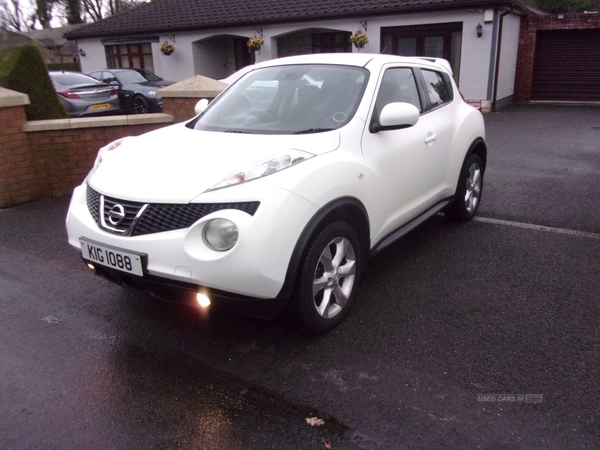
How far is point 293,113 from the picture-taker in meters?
3.85

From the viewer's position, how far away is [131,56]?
76.3 feet

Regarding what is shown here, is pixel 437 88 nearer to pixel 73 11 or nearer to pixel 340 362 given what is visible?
pixel 340 362

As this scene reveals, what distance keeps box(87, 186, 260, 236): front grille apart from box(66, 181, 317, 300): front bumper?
0.04 meters

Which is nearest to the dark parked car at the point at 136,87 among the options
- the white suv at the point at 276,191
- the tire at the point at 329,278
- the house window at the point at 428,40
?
the house window at the point at 428,40

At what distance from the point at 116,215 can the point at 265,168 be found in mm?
929

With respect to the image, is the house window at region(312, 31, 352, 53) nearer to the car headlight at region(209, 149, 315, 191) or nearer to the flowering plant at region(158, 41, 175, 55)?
the flowering plant at region(158, 41, 175, 55)

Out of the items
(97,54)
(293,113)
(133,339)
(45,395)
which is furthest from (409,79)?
(97,54)

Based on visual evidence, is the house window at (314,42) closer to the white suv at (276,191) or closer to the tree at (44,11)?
the white suv at (276,191)

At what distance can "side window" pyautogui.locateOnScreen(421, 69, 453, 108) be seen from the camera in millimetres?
4777

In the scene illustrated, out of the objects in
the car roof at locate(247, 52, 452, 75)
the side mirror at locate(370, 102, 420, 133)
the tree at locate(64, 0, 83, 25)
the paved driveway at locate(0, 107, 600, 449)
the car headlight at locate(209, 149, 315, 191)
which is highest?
the tree at locate(64, 0, 83, 25)

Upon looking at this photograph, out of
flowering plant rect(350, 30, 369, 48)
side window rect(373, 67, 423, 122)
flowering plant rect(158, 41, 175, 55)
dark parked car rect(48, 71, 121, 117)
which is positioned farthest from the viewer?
flowering plant rect(158, 41, 175, 55)

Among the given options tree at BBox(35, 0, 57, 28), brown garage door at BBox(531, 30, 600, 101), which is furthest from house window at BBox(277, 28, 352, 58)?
tree at BBox(35, 0, 57, 28)

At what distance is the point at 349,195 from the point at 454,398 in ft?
4.42

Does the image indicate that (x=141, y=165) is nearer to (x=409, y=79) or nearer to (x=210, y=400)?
(x=210, y=400)
